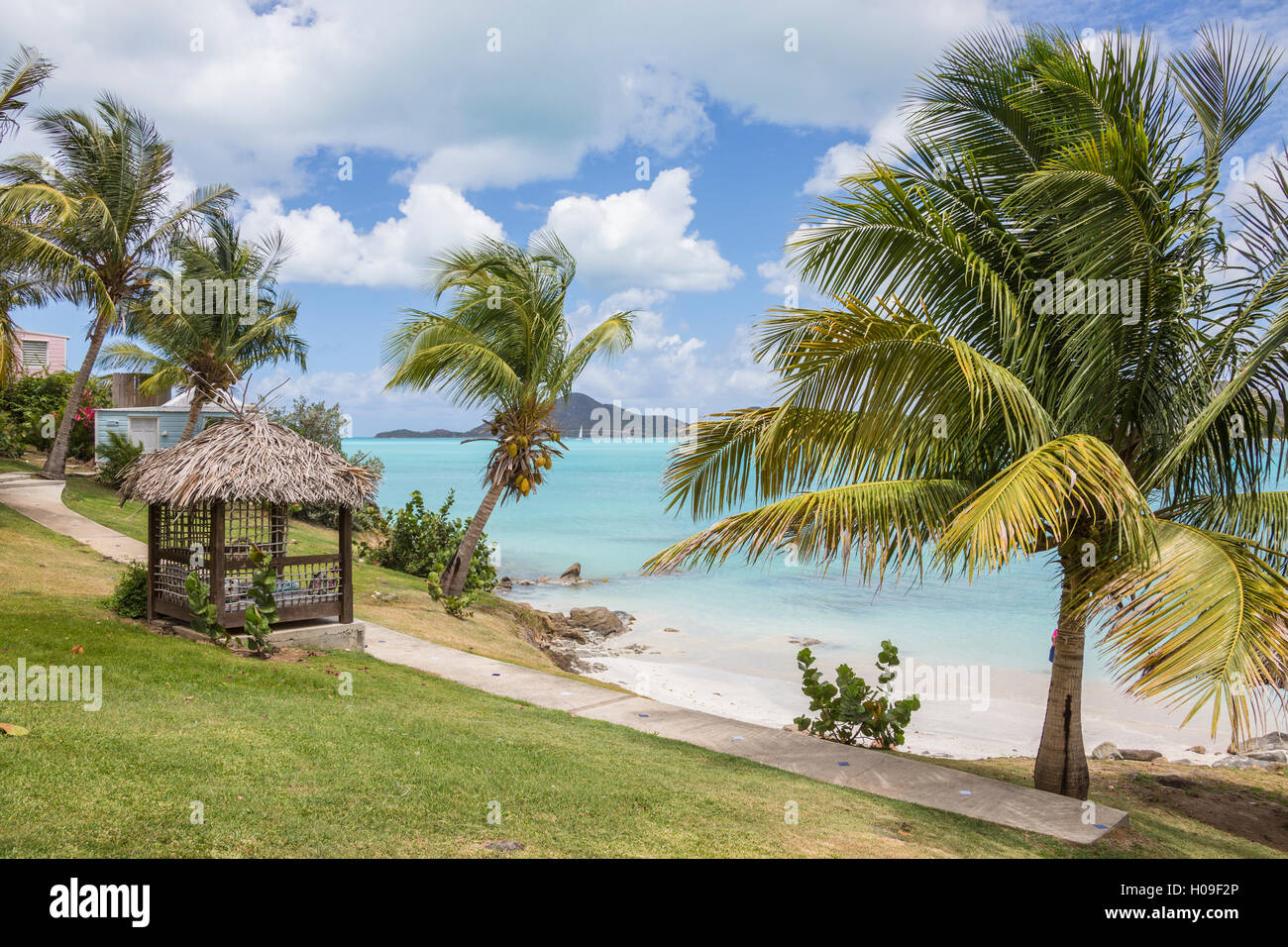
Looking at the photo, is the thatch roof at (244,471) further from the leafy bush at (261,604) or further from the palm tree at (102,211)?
the palm tree at (102,211)

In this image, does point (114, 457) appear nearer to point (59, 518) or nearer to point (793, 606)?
point (59, 518)

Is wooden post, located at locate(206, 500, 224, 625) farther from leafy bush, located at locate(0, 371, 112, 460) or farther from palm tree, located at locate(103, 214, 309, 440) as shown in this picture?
leafy bush, located at locate(0, 371, 112, 460)

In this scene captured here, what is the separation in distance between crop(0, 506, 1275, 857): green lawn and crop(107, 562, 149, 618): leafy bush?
60.1 inches

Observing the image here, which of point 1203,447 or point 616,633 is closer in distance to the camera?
point 1203,447

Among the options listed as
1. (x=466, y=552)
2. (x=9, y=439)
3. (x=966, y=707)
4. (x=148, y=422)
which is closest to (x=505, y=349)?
(x=466, y=552)

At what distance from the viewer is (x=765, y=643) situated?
2338cm

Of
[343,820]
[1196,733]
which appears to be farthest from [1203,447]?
[1196,733]

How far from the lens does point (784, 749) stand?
8.52 m

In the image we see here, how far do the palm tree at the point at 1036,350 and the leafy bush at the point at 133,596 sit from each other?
7624 mm

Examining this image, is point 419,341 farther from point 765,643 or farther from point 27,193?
point 765,643
